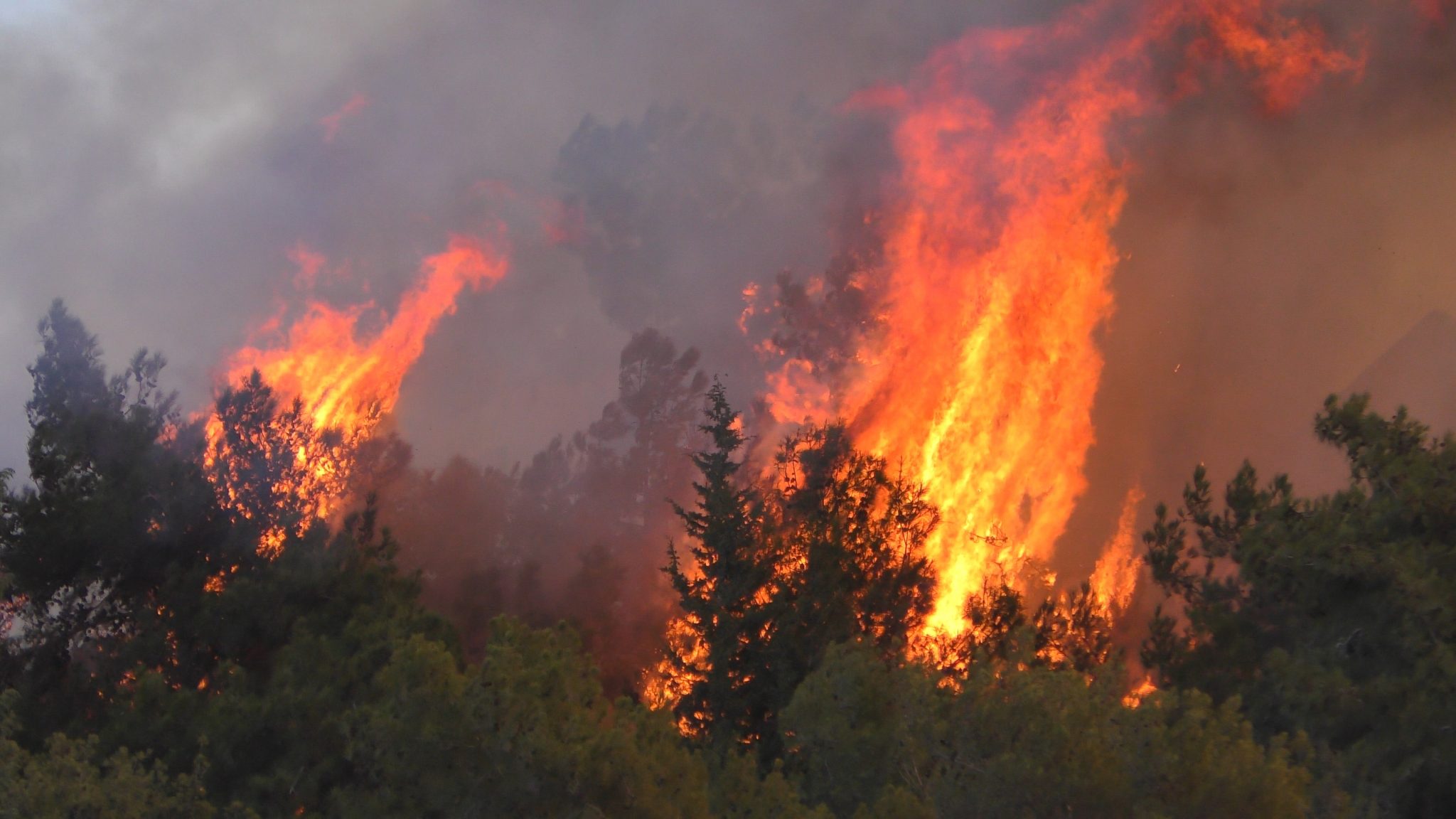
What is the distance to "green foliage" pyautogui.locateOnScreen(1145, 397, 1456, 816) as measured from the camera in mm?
14523

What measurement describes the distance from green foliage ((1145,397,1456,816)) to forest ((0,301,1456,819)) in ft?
0.15

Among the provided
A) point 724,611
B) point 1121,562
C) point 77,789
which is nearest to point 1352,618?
point 724,611

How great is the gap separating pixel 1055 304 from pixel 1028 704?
25.0 m

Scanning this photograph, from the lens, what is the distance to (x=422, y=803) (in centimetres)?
1180

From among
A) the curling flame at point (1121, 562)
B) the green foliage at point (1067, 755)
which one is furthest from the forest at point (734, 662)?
the curling flame at point (1121, 562)

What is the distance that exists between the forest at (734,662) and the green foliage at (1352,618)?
47mm

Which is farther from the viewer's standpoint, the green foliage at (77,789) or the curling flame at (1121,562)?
the curling flame at (1121,562)

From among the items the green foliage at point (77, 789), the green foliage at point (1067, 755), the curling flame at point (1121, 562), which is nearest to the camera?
the green foliage at point (1067, 755)

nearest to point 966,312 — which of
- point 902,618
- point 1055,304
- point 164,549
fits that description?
point 1055,304

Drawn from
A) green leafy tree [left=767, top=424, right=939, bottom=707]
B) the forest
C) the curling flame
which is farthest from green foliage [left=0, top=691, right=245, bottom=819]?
the curling flame

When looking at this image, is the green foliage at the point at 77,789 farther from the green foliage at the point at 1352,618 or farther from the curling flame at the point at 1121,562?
the curling flame at the point at 1121,562

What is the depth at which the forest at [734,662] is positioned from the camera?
Result: 10.4 metres

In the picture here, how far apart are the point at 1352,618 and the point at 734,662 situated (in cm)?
→ 1152

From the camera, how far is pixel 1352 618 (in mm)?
16375
